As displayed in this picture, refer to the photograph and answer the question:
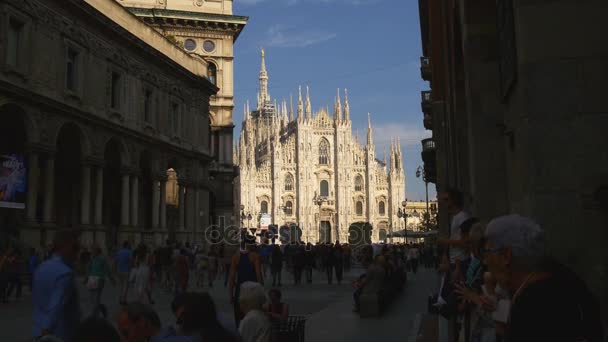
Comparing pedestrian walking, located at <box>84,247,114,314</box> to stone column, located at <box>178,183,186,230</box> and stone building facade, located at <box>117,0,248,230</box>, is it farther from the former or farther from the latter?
stone building facade, located at <box>117,0,248,230</box>

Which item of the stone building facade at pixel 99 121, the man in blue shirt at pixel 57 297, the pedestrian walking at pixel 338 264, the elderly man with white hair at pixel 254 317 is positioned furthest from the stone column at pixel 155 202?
the man in blue shirt at pixel 57 297

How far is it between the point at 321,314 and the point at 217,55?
31.6 metres

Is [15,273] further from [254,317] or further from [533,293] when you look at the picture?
[533,293]

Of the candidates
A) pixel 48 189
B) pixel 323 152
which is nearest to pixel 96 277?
pixel 48 189

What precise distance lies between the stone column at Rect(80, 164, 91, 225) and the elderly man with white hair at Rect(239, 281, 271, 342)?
20.2 meters

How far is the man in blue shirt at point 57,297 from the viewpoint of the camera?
197 inches

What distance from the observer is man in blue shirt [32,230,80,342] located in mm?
5000

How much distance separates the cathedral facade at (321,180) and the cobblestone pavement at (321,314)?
70271 mm

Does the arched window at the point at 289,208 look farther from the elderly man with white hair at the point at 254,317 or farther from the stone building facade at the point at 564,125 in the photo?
the stone building facade at the point at 564,125

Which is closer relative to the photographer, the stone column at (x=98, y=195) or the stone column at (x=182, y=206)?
the stone column at (x=98, y=195)

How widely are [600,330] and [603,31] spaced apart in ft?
9.83

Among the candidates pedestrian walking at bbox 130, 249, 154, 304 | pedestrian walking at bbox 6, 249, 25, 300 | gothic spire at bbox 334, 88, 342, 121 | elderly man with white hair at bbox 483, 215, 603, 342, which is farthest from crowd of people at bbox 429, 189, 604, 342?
gothic spire at bbox 334, 88, 342, 121

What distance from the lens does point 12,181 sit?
20.4 m

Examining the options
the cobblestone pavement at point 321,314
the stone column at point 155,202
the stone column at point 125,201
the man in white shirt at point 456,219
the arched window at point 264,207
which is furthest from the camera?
the arched window at point 264,207
